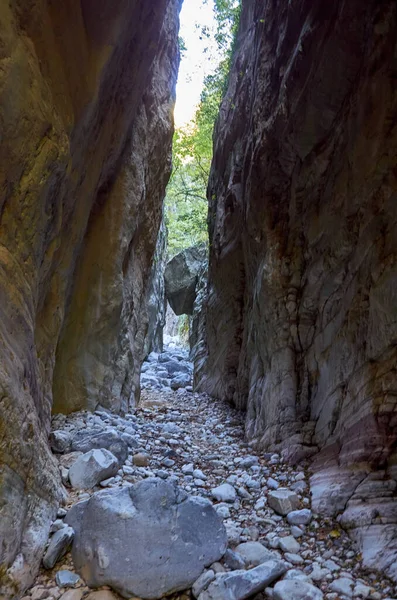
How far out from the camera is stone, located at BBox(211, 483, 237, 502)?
3.82 meters

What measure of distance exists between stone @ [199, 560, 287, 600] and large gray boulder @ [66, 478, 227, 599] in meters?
0.15

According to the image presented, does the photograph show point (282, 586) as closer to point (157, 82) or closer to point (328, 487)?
point (328, 487)

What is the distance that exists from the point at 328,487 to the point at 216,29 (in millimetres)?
10674

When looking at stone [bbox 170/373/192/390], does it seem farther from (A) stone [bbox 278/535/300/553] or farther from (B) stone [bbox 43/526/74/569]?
(B) stone [bbox 43/526/74/569]

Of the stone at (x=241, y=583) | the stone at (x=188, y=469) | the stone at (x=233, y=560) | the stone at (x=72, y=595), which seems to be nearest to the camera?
the stone at (x=72, y=595)

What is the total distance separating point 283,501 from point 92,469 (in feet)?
5.70

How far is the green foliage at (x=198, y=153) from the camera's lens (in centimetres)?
989

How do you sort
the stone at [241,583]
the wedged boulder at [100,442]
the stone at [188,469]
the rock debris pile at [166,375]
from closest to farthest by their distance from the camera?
the stone at [241,583] < the wedged boulder at [100,442] < the stone at [188,469] < the rock debris pile at [166,375]

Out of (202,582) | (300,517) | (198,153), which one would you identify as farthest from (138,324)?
(198,153)

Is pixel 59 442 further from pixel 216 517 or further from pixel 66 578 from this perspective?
pixel 216 517

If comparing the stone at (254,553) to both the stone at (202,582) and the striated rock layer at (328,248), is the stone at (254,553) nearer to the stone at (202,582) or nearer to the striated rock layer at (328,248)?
the stone at (202,582)

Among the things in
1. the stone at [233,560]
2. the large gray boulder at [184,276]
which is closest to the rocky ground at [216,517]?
the stone at [233,560]

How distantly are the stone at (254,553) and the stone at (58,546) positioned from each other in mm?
1205

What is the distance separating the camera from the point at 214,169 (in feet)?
35.7
